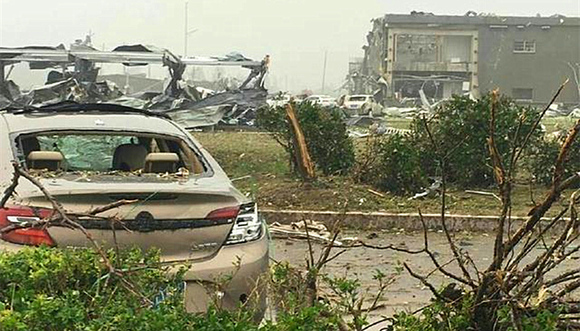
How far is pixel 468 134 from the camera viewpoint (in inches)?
426

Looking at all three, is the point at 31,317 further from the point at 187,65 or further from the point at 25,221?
the point at 187,65

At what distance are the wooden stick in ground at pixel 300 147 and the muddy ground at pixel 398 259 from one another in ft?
5.90

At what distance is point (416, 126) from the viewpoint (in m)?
11.2

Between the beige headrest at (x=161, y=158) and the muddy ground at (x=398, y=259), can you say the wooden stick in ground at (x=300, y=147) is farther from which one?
the beige headrest at (x=161, y=158)

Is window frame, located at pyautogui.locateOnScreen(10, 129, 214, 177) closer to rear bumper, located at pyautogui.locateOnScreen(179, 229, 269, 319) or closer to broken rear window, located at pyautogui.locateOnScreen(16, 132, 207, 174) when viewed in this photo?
broken rear window, located at pyautogui.locateOnScreen(16, 132, 207, 174)

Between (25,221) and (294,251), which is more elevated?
(25,221)

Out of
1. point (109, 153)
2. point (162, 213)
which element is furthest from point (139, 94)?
point (162, 213)

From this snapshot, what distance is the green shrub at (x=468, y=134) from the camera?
35.6 feet

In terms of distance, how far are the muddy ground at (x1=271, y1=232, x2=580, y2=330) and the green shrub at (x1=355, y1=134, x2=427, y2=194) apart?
1450mm

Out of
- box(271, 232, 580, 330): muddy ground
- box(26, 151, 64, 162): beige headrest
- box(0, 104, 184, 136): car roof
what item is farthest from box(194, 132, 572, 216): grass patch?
box(26, 151, 64, 162): beige headrest

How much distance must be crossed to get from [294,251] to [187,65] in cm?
1491

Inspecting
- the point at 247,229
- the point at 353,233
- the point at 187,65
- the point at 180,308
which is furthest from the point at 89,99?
the point at 180,308

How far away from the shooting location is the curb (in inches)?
370

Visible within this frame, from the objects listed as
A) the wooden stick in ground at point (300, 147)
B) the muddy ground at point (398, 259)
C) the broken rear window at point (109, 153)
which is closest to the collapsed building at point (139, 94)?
the wooden stick in ground at point (300, 147)
